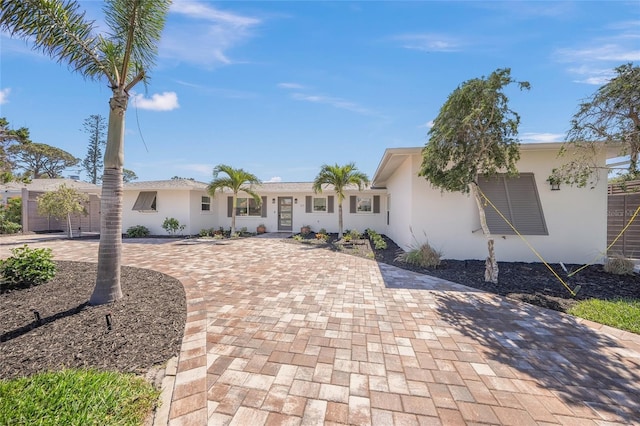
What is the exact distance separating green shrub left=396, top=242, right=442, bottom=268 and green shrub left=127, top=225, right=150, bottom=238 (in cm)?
1444

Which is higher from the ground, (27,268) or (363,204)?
(363,204)

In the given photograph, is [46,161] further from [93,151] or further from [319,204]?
[319,204]

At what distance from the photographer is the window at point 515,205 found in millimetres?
7375

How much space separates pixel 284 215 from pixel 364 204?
17.4 feet

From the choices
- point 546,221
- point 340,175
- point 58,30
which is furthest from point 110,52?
point 546,221

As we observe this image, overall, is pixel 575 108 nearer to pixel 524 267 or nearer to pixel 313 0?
pixel 524 267

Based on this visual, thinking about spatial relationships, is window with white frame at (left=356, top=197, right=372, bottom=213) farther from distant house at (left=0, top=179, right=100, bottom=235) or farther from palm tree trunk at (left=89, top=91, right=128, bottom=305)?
distant house at (left=0, top=179, right=100, bottom=235)

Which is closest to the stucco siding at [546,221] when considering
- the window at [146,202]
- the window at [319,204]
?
the window at [319,204]

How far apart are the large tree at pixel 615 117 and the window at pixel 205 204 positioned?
1637 centimetres

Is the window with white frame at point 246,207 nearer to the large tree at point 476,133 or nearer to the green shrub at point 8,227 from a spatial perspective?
the green shrub at point 8,227

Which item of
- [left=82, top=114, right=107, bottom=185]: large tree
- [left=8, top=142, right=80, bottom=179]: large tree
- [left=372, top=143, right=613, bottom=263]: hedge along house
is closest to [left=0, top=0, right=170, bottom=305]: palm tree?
[left=372, top=143, right=613, bottom=263]: hedge along house

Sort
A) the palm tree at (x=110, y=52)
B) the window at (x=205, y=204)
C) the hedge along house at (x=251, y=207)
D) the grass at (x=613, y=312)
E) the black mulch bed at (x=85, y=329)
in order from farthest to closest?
the window at (x=205, y=204), the hedge along house at (x=251, y=207), the palm tree at (x=110, y=52), the grass at (x=613, y=312), the black mulch bed at (x=85, y=329)

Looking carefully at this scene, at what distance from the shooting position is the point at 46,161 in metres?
29.4

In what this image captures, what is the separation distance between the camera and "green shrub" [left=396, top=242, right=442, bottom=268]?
705cm
